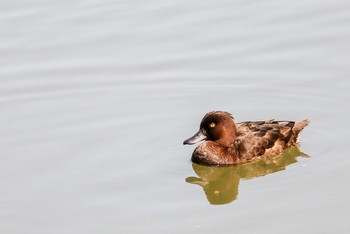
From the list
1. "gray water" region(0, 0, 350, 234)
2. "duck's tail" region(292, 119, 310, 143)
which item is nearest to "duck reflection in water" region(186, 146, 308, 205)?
"gray water" region(0, 0, 350, 234)

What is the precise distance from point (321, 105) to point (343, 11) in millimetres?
3495

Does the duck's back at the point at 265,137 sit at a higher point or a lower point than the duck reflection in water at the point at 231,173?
higher

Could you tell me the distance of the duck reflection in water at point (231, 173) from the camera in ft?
40.0

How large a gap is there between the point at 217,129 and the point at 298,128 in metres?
1.10

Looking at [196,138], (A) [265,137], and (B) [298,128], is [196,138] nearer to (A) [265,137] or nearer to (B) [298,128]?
(A) [265,137]

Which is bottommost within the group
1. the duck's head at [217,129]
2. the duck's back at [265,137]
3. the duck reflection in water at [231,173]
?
the duck reflection in water at [231,173]

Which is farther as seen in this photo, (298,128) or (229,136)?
(229,136)

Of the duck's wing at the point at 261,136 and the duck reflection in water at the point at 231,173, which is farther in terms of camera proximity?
the duck's wing at the point at 261,136

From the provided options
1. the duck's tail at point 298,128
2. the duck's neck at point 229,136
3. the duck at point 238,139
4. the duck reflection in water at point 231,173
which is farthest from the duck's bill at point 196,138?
Result: the duck's tail at point 298,128

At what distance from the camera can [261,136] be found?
13.2 meters

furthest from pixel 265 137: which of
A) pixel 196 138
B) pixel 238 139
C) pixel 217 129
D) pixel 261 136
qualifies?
pixel 196 138

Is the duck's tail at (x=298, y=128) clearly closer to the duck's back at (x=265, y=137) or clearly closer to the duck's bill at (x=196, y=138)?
the duck's back at (x=265, y=137)

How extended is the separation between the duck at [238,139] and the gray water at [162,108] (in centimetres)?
18

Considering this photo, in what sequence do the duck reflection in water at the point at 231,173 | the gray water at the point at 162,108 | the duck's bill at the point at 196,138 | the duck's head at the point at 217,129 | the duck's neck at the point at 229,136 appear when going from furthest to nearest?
the duck's neck at the point at 229,136, the duck's head at the point at 217,129, the duck's bill at the point at 196,138, the duck reflection in water at the point at 231,173, the gray water at the point at 162,108
